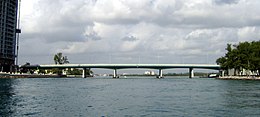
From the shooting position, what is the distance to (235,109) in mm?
49875

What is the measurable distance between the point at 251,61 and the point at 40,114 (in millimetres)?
167176

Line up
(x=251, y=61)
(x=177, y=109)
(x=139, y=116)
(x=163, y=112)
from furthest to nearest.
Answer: (x=251, y=61) → (x=177, y=109) → (x=163, y=112) → (x=139, y=116)

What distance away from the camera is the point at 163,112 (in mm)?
46125

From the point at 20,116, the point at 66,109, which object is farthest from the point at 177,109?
the point at 20,116

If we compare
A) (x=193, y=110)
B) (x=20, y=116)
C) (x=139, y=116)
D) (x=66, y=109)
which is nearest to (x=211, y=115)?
(x=193, y=110)

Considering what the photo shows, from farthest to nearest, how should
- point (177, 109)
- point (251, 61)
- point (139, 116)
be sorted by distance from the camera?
point (251, 61)
point (177, 109)
point (139, 116)

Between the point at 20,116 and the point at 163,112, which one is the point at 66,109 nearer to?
the point at 20,116

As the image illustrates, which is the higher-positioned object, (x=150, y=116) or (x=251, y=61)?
(x=251, y=61)

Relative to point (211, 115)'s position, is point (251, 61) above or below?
above

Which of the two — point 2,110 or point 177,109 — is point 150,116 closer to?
point 177,109

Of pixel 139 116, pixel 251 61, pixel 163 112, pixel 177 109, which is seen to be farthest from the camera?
pixel 251 61

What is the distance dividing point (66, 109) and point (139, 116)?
38.6 ft

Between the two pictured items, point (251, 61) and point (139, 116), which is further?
point (251, 61)

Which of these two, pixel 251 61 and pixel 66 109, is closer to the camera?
pixel 66 109
